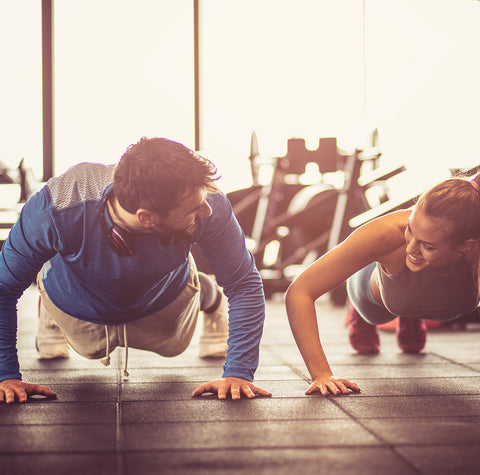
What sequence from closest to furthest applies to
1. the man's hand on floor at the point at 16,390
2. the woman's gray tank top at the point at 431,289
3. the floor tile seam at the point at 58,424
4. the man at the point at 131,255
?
the floor tile seam at the point at 58,424
the man at the point at 131,255
the man's hand on floor at the point at 16,390
the woman's gray tank top at the point at 431,289

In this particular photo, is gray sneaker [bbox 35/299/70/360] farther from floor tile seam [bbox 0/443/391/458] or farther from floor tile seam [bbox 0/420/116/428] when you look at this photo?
floor tile seam [bbox 0/443/391/458]

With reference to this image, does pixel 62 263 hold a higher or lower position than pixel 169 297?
higher

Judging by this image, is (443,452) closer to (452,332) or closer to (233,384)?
(233,384)

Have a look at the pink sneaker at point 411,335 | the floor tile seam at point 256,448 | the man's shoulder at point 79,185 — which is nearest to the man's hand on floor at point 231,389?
the floor tile seam at point 256,448

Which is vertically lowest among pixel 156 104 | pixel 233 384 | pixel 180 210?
pixel 233 384

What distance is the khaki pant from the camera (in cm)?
200

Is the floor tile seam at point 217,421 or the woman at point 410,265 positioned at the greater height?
the woman at point 410,265

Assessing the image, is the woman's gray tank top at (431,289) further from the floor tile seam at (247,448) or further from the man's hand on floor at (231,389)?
the floor tile seam at (247,448)

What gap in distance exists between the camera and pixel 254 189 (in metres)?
5.10

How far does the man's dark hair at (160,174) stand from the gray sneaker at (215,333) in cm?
99

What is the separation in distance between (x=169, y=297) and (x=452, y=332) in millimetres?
1834

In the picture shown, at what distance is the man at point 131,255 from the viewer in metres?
1.42

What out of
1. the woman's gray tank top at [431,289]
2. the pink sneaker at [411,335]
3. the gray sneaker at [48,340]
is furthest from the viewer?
the pink sneaker at [411,335]

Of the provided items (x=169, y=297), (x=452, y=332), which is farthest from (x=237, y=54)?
(x=169, y=297)
